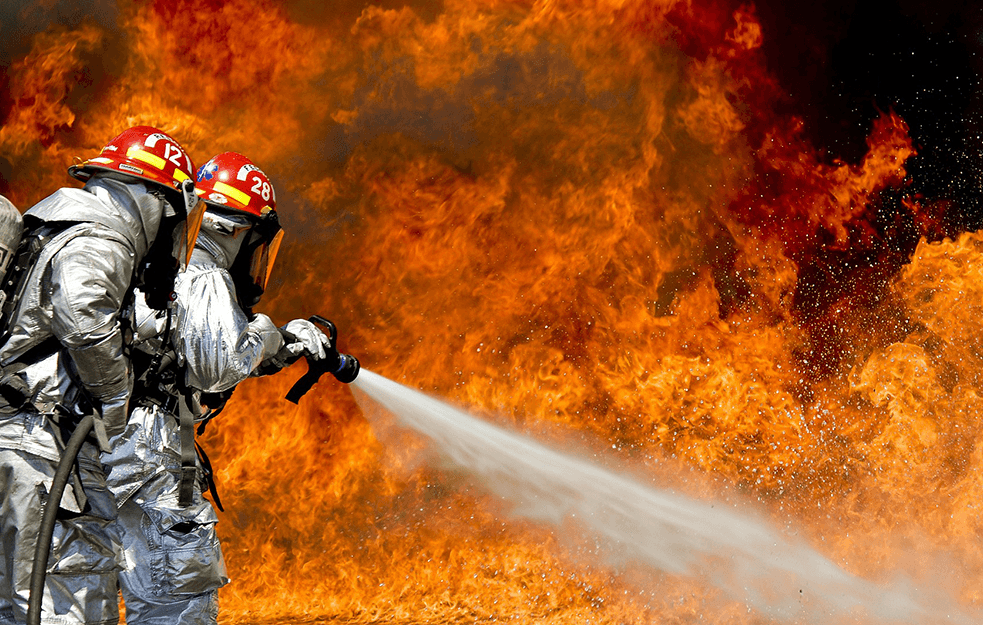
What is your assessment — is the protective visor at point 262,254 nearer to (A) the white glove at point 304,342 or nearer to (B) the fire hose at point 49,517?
(A) the white glove at point 304,342

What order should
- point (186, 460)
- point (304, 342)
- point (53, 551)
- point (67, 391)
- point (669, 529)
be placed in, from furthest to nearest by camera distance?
point (669, 529)
point (304, 342)
point (186, 460)
point (67, 391)
point (53, 551)

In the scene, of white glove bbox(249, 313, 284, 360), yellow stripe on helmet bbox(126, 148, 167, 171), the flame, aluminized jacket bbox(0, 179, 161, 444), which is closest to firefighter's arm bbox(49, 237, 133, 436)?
aluminized jacket bbox(0, 179, 161, 444)

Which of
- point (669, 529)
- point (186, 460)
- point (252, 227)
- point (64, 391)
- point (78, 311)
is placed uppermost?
point (252, 227)

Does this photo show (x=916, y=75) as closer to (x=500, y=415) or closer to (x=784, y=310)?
(x=784, y=310)

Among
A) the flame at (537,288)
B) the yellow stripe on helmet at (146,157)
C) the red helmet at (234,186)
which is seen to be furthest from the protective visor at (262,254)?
the flame at (537,288)

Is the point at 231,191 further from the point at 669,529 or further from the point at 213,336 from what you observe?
the point at 669,529

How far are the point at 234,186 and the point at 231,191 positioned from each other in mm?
30

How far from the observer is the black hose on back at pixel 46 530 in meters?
2.84

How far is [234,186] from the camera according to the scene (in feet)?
13.4

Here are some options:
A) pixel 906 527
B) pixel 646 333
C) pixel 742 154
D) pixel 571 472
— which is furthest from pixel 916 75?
pixel 571 472

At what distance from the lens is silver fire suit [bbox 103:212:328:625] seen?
3.46 meters

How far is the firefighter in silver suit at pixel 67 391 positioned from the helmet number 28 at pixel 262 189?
37.2 inches

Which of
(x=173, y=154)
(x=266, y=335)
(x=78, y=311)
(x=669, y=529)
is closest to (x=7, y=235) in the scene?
(x=78, y=311)

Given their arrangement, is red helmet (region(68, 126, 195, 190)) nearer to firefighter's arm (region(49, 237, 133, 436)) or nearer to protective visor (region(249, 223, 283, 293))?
firefighter's arm (region(49, 237, 133, 436))
